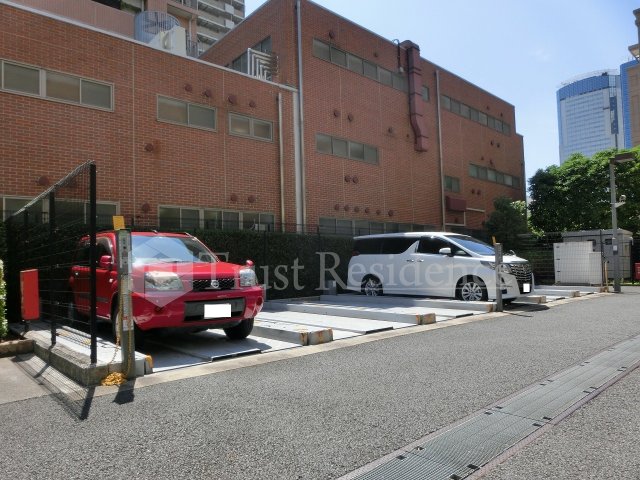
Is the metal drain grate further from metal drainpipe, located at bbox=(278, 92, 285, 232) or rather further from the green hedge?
metal drainpipe, located at bbox=(278, 92, 285, 232)

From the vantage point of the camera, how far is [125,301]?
4711 millimetres

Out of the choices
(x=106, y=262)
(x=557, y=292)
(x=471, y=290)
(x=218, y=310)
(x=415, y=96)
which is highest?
(x=415, y=96)

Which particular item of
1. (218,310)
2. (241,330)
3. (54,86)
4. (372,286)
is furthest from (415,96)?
(218,310)

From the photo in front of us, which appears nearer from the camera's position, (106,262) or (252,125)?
(106,262)

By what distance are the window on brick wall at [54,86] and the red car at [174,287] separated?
574cm

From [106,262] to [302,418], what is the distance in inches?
164

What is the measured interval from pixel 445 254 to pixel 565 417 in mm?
7598

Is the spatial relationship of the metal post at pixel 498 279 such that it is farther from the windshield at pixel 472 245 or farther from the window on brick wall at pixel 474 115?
the window on brick wall at pixel 474 115

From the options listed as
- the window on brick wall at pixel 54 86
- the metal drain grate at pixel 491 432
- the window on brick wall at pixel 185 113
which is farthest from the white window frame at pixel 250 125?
the metal drain grate at pixel 491 432

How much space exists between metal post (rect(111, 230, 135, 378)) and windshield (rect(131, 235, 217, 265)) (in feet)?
4.44

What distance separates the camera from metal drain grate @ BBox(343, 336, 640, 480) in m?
2.67

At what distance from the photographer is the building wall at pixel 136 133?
1046cm

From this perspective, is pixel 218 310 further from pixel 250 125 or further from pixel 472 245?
pixel 250 125

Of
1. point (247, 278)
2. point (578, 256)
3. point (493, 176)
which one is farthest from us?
point (493, 176)
